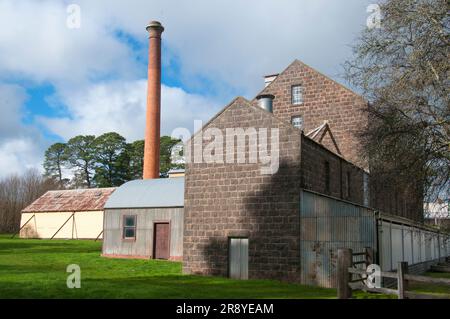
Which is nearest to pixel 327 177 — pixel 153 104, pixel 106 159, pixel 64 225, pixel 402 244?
pixel 402 244

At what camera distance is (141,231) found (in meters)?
29.4

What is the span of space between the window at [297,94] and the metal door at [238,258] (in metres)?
15.3

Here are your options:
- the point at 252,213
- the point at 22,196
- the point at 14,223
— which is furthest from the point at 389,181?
the point at 22,196

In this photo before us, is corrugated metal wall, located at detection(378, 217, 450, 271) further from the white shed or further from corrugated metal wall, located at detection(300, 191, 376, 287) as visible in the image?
the white shed

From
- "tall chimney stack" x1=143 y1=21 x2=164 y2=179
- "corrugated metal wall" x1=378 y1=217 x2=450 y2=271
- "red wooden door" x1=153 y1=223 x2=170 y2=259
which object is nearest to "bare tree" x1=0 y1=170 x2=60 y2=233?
"tall chimney stack" x1=143 y1=21 x2=164 y2=179

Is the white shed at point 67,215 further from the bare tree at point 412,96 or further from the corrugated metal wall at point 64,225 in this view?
the bare tree at point 412,96

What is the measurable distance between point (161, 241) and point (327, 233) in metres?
13.3

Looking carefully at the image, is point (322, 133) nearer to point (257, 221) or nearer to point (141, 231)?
point (257, 221)

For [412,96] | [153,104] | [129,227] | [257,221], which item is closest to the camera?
[412,96]

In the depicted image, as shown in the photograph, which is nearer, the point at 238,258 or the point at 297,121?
the point at 238,258

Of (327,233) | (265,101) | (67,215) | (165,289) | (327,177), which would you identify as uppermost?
(265,101)

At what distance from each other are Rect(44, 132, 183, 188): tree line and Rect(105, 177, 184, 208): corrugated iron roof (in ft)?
137

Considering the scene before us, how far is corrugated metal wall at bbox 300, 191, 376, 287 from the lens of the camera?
57.8ft
